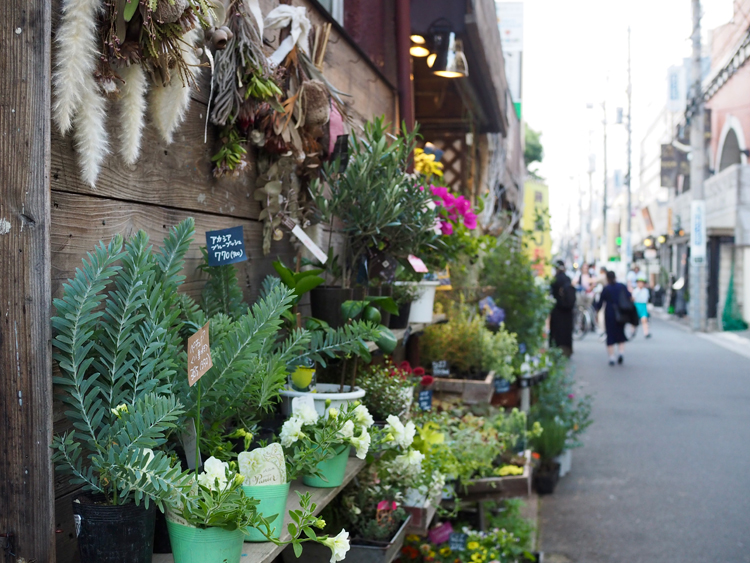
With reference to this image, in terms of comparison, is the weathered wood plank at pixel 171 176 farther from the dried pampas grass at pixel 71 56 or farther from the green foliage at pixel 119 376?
the green foliage at pixel 119 376

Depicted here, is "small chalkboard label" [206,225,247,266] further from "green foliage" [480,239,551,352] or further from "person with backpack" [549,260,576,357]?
"person with backpack" [549,260,576,357]

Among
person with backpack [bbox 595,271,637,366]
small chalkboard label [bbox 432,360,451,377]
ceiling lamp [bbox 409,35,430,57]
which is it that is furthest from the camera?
person with backpack [bbox 595,271,637,366]

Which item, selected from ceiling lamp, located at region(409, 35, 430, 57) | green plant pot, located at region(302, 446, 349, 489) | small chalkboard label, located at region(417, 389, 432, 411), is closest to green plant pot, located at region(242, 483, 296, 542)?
green plant pot, located at region(302, 446, 349, 489)

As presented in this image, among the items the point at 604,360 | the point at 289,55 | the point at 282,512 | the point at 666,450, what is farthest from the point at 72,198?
the point at 604,360

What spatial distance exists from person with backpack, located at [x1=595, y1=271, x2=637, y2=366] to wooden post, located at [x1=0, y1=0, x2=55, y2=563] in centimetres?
1134

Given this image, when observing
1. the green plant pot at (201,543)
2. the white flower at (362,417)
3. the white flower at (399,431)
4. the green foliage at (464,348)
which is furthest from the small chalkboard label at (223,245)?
the green foliage at (464,348)

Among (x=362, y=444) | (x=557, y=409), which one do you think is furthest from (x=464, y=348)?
(x=362, y=444)

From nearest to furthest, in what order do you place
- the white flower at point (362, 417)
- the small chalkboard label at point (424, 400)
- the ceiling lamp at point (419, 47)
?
the white flower at point (362, 417) → the small chalkboard label at point (424, 400) → the ceiling lamp at point (419, 47)

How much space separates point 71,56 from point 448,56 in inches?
150

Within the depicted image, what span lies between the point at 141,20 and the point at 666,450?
21.6 feet

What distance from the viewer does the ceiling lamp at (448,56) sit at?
4.74 m

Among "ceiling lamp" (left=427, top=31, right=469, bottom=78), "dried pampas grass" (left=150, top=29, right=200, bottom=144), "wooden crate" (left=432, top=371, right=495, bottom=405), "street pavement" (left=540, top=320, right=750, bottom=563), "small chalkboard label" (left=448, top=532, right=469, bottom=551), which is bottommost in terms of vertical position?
"street pavement" (left=540, top=320, right=750, bottom=563)

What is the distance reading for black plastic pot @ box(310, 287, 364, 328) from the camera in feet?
7.86

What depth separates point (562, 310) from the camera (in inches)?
441
